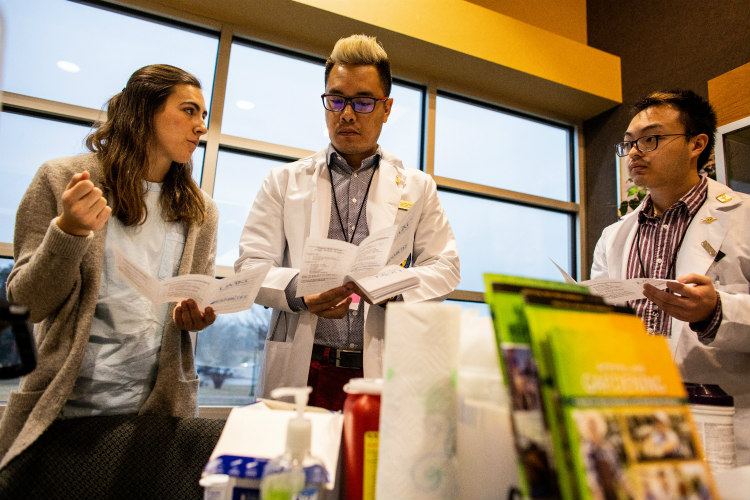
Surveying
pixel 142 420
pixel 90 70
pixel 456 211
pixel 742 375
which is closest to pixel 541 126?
pixel 456 211

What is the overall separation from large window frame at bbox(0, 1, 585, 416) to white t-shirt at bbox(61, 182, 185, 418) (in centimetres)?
111

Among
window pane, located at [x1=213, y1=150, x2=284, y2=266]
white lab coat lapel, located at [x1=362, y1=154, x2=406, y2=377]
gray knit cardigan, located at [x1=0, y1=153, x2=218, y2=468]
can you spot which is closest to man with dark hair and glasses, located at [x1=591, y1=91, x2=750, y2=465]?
white lab coat lapel, located at [x1=362, y1=154, x2=406, y2=377]

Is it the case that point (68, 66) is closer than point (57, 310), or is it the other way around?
point (57, 310)

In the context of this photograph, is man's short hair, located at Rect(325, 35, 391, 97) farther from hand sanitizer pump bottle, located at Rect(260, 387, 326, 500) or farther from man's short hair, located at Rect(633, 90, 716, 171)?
hand sanitizer pump bottle, located at Rect(260, 387, 326, 500)

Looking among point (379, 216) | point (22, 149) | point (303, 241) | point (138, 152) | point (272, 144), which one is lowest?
point (303, 241)

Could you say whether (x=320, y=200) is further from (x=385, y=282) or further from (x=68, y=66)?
(x=68, y=66)

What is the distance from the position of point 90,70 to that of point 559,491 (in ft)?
10.8

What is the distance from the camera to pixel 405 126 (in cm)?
363

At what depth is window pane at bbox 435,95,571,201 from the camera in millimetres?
3795

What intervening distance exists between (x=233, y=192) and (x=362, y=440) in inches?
103

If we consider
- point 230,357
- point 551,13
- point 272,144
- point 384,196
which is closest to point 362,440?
point 384,196

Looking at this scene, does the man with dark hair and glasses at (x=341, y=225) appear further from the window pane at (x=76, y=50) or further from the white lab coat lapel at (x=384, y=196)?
the window pane at (x=76, y=50)

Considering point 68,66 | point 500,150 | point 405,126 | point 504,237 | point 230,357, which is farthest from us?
point 500,150

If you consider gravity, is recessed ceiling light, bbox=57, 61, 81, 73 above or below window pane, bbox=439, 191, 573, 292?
above
